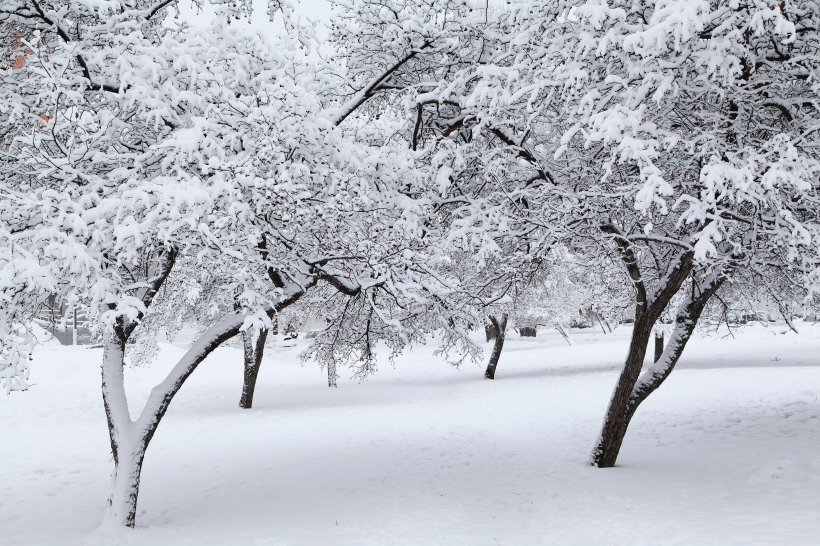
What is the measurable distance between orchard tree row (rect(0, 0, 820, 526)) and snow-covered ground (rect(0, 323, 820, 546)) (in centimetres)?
136

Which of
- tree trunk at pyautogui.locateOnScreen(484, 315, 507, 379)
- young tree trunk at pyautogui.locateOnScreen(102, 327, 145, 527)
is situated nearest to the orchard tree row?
young tree trunk at pyautogui.locateOnScreen(102, 327, 145, 527)

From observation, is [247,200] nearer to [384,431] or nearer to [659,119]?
[659,119]

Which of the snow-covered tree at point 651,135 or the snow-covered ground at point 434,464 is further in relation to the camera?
the snow-covered ground at point 434,464

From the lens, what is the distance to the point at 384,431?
13445mm

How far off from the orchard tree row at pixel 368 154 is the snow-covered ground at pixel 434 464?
1356 millimetres

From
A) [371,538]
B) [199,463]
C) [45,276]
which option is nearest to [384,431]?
[199,463]

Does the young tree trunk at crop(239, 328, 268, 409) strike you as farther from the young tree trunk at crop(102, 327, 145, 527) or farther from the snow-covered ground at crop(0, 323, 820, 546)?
the young tree trunk at crop(102, 327, 145, 527)

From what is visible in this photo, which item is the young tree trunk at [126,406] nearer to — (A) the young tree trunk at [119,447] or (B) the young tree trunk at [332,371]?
(A) the young tree trunk at [119,447]

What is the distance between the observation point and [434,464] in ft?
32.9

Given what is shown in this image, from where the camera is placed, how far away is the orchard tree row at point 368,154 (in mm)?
5105

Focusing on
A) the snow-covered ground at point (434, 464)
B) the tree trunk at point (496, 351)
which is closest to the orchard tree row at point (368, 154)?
the snow-covered ground at point (434, 464)

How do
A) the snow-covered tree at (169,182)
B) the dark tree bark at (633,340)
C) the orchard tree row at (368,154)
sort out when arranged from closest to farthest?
the snow-covered tree at (169,182) < the orchard tree row at (368,154) < the dark tree bark at (633,340)

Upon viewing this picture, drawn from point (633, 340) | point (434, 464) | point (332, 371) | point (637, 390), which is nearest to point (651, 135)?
point (633, 340)

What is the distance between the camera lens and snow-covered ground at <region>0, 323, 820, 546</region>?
21.1ft
